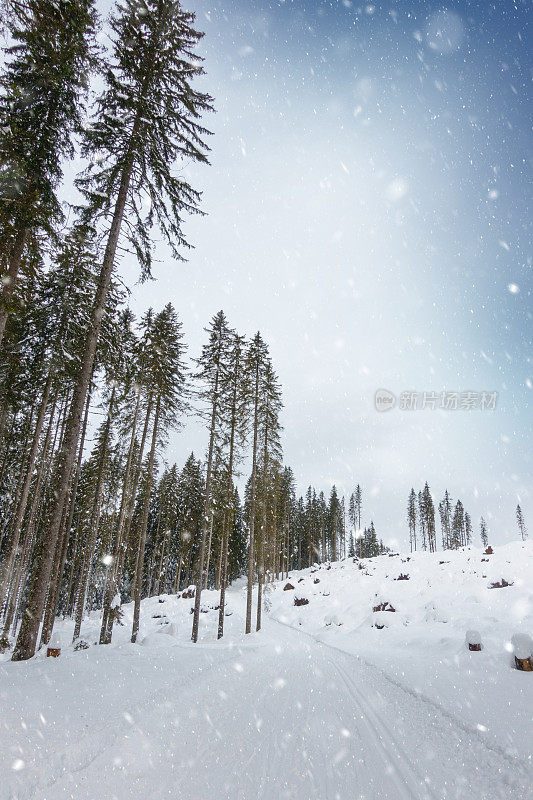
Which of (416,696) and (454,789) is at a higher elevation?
(454,789)

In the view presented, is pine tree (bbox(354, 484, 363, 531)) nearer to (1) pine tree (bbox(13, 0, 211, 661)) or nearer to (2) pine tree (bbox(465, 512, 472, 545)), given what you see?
(2) pine tree (bbox(465, 512, 472, 545))

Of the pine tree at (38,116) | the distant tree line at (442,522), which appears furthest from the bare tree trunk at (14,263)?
the distant tree line at (442,522)

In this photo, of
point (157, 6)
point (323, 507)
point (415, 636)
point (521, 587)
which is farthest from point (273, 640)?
point (323, 507)

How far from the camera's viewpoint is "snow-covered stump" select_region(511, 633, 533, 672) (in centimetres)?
821

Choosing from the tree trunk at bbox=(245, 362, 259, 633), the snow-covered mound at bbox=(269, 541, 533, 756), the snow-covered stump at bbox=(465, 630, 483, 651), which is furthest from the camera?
the tree trunk at bbox=(245, 362, 259, 633)

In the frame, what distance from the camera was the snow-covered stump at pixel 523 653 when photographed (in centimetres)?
821

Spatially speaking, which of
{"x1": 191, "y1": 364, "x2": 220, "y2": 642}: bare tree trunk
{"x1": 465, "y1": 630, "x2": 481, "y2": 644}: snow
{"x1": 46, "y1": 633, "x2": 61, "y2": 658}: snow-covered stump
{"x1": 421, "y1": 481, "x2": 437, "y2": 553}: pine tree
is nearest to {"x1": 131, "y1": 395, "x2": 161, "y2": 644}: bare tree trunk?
{"x1": 191, "y1": 364, "x2": 220, "y2": 642}: bare tree trunk

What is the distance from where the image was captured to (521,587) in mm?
17641

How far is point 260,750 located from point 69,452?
7528mm

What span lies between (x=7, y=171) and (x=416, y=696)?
47.8 ft

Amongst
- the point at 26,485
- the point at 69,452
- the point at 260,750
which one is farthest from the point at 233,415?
the point at 260,750

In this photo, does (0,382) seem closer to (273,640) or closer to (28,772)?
(28,772)

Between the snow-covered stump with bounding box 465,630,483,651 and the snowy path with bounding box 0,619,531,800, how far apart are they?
4725 millimetres

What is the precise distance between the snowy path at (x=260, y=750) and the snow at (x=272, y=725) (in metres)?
0.02
